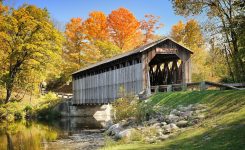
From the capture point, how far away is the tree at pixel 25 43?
3191 cm

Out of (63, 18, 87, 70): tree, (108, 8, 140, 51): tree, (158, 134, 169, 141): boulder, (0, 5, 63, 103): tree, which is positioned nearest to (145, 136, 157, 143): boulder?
(158, 134, 169, 141): boulder

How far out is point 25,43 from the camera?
3178 cm

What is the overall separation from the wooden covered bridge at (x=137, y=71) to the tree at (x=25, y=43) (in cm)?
506

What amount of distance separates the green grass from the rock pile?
1.54 ft

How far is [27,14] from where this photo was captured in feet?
107

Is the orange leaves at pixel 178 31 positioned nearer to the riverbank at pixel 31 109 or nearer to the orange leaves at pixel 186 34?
the orange leaves at pixel 186 34

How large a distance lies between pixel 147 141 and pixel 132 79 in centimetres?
1416

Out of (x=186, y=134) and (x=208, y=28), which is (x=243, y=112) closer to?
(x=186, y=134)

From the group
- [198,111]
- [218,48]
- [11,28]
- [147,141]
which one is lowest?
[147,141]

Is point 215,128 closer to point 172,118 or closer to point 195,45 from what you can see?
point 172,118

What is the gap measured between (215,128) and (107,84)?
2090 cm

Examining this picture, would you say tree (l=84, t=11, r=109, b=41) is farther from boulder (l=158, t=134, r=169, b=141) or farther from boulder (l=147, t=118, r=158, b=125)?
boulder (l=158, t=134, r=169, b=141)

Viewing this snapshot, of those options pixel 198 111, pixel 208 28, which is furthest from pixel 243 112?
pixel 208 28

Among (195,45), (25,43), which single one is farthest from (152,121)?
(195,45)
